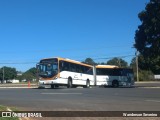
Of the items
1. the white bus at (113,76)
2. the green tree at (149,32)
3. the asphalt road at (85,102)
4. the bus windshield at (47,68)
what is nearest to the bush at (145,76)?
the white bus at (113,76)

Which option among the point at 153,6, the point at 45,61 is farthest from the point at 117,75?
the point at 45,61

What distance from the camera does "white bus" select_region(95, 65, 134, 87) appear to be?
49094 mm

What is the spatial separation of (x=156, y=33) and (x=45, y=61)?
13.1 metres

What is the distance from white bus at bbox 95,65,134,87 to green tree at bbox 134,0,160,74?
532cm

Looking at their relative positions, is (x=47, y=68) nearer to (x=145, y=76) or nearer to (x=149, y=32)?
(x=149, y=32)

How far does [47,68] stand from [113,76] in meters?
13.2

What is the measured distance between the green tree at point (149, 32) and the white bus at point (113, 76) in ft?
17.5

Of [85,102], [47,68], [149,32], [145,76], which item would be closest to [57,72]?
[47,68]

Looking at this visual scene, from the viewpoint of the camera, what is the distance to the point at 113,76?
49438mm

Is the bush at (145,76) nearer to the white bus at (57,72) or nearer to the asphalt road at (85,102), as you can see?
the white bus at (57,72)

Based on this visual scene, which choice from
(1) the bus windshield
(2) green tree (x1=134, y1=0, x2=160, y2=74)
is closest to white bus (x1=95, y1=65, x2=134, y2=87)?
(2) green tree (x1=134, y1=0, x2=160, y2=74)

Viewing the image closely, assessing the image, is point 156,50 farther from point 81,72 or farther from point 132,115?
point 132,115

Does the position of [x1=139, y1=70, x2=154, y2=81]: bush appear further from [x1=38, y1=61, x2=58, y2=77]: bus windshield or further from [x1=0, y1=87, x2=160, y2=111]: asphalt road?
[x1=0, y1=87, x2=160, y2=111]: asphalt road

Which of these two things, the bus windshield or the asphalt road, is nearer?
the asphalt road
